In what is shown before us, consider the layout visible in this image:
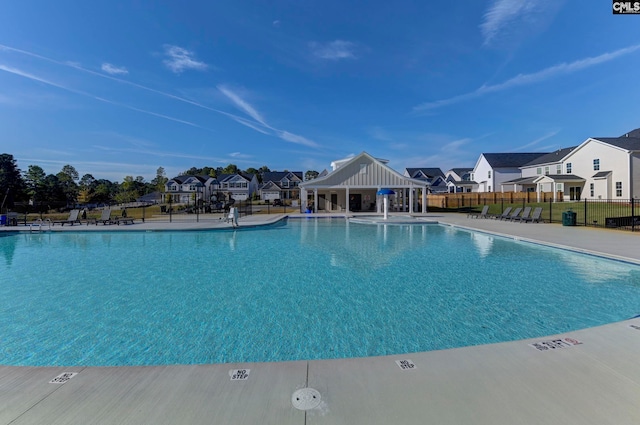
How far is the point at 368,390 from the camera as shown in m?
2.70

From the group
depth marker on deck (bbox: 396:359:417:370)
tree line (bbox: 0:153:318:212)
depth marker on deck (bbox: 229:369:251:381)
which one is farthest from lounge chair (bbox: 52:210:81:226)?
depth marker on deck (bbox: 396:359:417:370)

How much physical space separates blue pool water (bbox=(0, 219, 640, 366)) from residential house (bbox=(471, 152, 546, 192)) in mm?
42748

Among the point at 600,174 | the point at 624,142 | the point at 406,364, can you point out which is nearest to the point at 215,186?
the point at 600,174

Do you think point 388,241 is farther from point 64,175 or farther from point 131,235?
point 64,175

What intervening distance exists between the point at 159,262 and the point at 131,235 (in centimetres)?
855

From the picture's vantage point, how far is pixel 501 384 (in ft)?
9.08

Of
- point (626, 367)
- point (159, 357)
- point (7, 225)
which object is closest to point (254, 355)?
point (159, 357)

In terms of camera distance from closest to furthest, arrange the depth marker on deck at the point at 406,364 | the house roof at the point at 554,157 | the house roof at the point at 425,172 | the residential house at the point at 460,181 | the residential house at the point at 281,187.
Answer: the depth marker on deck at the point at 406,364, the house roof at the point at 554,157, the residential house at the point at 460,181, the residential house at the point at 281,187, the house roof at the point at 425,172

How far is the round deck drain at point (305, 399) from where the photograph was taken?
248 centimetres

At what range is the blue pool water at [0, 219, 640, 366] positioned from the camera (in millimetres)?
4496

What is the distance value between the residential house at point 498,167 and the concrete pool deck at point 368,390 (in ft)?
171

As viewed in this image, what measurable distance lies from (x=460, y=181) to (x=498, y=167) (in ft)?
30.7

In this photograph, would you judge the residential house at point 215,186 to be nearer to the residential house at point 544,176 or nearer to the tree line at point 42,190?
the tree line at point 42,190

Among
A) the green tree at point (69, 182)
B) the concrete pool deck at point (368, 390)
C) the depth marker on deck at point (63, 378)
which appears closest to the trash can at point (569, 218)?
the concrete pool deck at point (368, 390)
